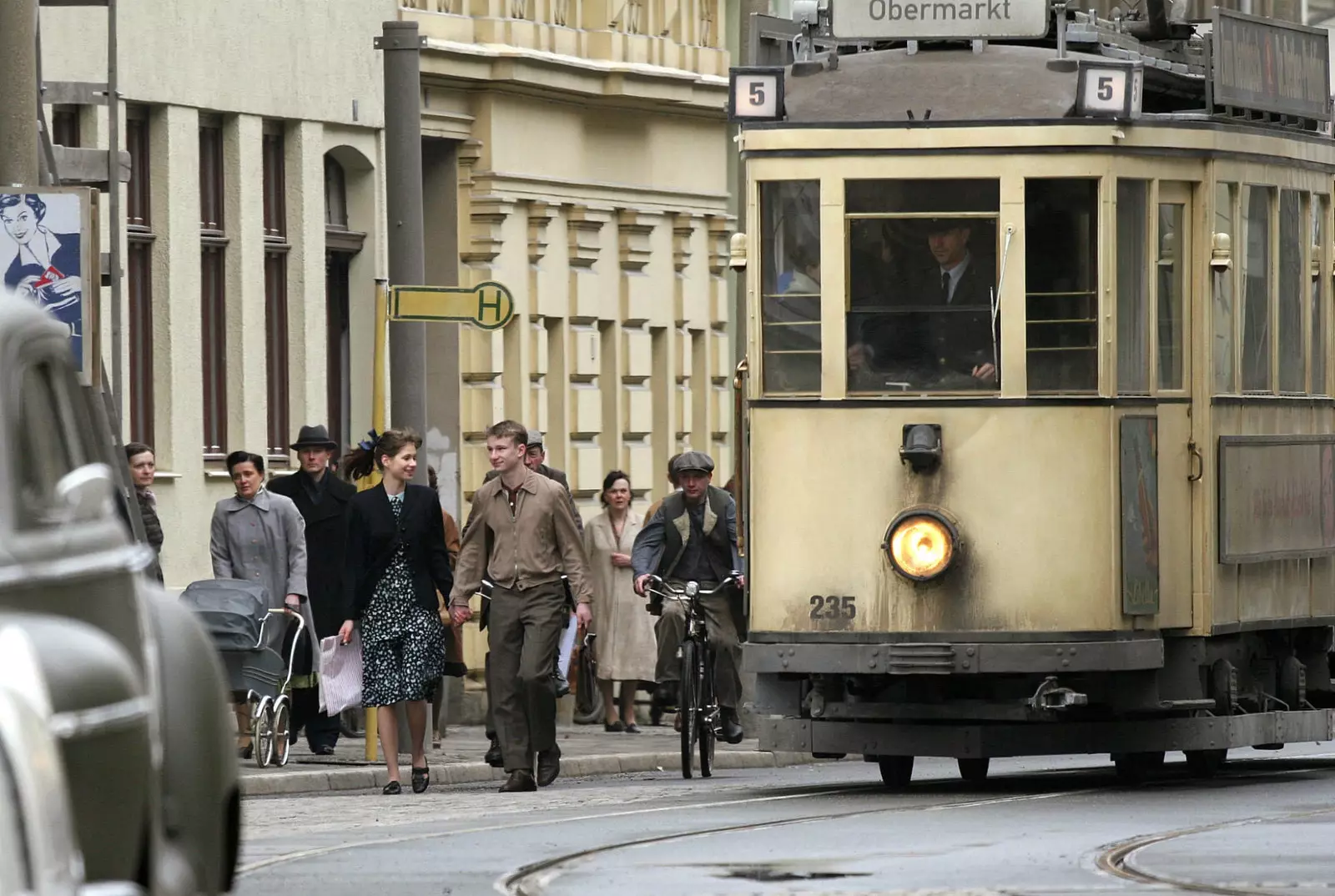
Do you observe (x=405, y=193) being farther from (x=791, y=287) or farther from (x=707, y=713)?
(x=791, y=287)

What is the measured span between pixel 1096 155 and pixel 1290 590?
270 centimetres

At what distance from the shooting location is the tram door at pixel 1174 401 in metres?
17.9

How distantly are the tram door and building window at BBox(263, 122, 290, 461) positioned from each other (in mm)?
11928

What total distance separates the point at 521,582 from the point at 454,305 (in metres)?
2.78

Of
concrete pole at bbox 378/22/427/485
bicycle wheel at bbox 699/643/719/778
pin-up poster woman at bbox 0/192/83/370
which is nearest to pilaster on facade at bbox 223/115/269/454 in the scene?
concrete pole at bbox 378/22/427/485

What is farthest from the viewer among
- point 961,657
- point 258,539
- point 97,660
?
point 258,539

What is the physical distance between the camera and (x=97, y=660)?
751 cm

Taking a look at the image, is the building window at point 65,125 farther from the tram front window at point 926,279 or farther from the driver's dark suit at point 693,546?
the tram front window at point 926,279

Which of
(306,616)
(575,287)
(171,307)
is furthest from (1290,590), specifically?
(575,287)

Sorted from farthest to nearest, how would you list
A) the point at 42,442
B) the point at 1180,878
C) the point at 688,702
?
the point at 688,702 < the point at 1180,878 < the point at 42,442

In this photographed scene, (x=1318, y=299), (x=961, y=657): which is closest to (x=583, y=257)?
(x=1318, y=299)

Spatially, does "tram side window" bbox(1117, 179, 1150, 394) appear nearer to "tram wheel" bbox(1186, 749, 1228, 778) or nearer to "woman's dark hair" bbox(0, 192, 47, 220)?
"tram wheel" bbox(1186, 749, 1228, 778)

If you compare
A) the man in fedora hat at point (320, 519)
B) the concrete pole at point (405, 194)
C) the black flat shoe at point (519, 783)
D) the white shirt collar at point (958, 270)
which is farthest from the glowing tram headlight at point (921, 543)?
the man in fedora hat at point (320, 519)

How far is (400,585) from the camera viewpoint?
65.4ft
